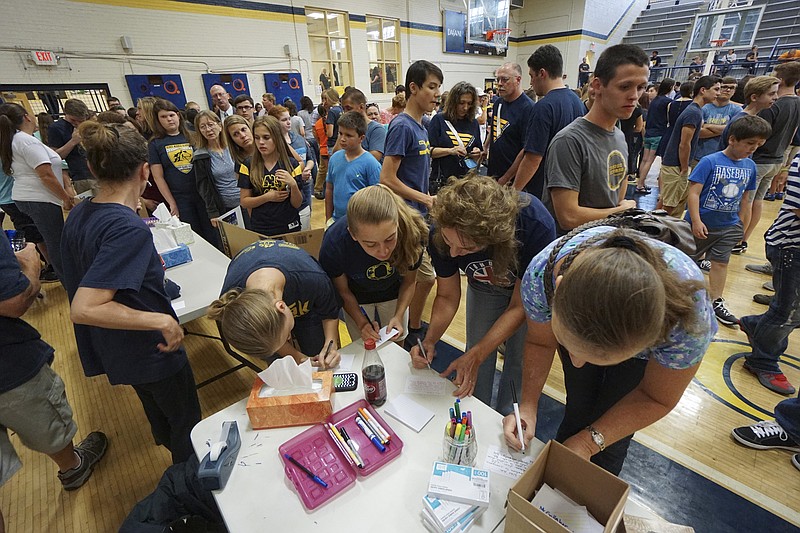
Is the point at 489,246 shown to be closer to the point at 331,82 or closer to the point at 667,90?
the point at 667,90

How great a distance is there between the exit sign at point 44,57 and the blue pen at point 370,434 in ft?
27.4

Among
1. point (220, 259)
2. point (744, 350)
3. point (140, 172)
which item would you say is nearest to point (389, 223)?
point (140, 172)

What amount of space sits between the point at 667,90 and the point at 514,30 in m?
13.2

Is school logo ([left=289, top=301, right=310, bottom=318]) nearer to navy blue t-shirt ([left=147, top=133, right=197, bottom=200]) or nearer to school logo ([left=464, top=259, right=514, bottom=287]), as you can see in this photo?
school logo ([left=464, top=259, right=514, bottom=287])

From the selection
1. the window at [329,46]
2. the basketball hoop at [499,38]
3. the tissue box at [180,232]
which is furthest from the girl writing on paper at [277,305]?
the basketball hoop at [499,38]

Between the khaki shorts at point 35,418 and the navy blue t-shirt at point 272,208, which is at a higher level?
the navy blue t-shirt at point 272,208

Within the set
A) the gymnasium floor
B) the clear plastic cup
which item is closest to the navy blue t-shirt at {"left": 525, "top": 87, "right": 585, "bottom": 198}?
the gymnasium floor

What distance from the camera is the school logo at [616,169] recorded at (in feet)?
6.02

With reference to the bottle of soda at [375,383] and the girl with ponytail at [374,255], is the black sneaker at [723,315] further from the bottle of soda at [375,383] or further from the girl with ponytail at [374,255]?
the bottle of soda at [375,383]

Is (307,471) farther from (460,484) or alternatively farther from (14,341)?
(14,341)

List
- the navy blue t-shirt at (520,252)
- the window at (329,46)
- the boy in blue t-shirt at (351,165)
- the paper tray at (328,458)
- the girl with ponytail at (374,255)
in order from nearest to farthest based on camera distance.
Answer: the paper tray at (328,458)
the navy blue t-shirt at (520,252)
the girl with ponytail at (374,255)
the boy in blue t-shirt at (351,165)
the window at (329,46)

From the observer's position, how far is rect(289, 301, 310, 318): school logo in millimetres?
1600

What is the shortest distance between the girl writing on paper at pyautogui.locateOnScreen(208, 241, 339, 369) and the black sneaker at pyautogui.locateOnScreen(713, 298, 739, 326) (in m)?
2.91

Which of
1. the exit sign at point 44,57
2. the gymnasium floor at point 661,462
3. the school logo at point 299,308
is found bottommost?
the gymnasium floor at point 661,462
